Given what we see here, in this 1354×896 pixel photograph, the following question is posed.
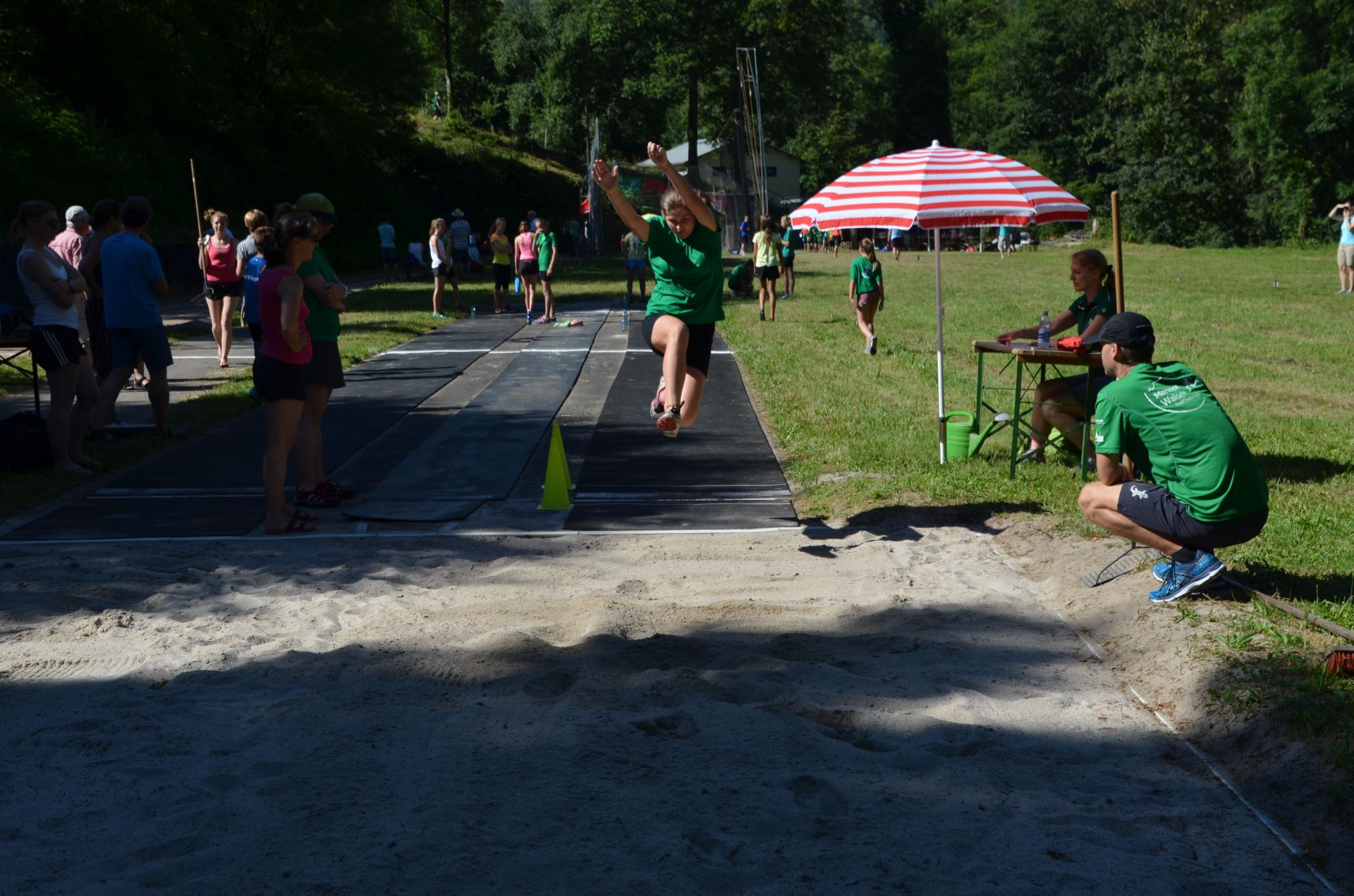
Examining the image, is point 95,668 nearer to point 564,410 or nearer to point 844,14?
point 564,410

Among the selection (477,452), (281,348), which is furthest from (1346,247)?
(281,348)

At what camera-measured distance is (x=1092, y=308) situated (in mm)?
8680

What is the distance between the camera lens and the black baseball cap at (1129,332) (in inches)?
219

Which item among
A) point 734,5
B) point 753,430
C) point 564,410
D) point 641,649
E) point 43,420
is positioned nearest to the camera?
point 641,649

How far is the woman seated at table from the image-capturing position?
28.1 feet

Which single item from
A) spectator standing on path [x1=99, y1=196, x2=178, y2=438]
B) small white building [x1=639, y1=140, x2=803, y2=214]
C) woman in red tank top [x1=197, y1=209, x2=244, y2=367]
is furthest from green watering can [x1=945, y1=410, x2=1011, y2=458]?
small white building [x1=639, y1=140, x2=803, y2=214]

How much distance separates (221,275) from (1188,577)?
11.9m

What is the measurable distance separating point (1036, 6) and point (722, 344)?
73543 millimetres

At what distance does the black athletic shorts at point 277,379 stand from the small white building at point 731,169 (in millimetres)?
60037

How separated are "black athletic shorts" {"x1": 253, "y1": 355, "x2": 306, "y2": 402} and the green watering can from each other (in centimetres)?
474

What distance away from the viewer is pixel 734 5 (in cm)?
6019

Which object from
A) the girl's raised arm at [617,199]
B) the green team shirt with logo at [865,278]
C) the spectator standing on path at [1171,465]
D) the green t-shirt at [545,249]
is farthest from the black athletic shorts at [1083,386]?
the green t-shirt at [545,249]

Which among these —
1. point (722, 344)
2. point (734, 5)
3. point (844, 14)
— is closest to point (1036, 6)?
point (844, 14)

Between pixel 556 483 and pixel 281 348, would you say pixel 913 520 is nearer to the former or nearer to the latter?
pixel 556 483
